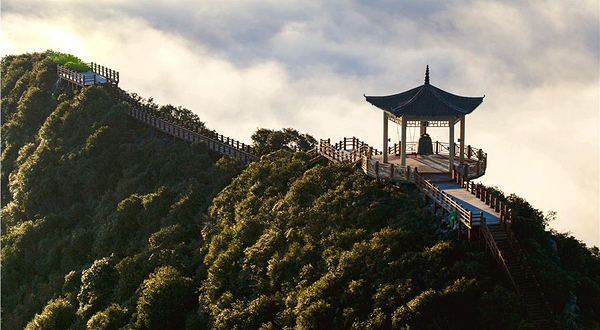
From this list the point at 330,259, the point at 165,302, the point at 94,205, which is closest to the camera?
the point at 330,259

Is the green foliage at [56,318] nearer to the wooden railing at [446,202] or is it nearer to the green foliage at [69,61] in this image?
the wooden railing at [446,202]

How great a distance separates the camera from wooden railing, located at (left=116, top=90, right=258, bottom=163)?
51.1 m

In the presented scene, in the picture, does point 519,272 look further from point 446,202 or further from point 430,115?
point 430,115

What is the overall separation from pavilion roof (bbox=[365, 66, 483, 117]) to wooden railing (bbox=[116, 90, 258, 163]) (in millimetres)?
13963

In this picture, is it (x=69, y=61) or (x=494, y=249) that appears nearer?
(x=494, y=249)

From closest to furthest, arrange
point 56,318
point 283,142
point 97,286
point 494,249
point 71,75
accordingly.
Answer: point 494,249 < point 56,318 < point 97,286 < point 283,142 < point 71,75

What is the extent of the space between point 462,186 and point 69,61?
190 feet

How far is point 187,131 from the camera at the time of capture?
2199 inches

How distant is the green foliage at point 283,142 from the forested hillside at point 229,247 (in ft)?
1.15

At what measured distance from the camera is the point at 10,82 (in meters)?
80.5

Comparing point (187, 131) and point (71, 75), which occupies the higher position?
point (71, 75)

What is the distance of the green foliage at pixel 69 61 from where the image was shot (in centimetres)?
7631

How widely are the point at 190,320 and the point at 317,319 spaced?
9326 mm

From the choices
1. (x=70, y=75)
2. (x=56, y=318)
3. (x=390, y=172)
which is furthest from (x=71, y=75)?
(x=390, y=172)
